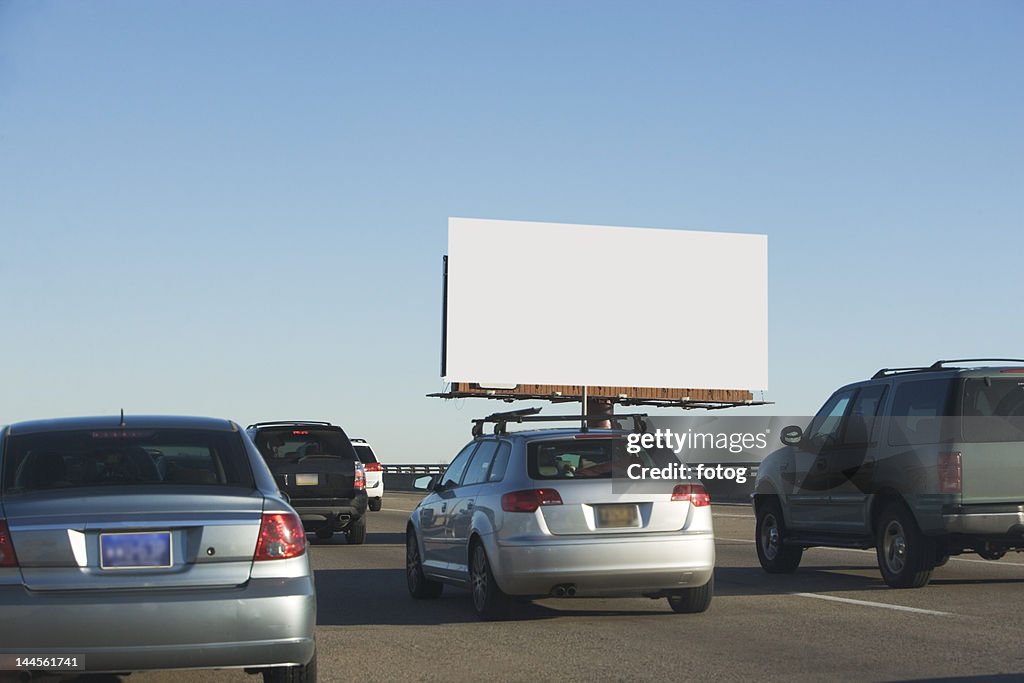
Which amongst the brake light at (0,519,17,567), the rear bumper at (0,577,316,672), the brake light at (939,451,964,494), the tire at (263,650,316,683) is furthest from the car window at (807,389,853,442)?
the brake light at (0,519,17,567)

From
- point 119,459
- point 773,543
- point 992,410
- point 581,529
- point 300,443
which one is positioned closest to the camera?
point 119,459

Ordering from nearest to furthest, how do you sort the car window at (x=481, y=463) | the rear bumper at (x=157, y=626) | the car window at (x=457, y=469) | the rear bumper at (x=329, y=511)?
the rear bumper at (x=157, y=626)
the car window at (x=481, y=463)
the car window at (x=457, y=469)
the rear bumper at (x=329, y=511)

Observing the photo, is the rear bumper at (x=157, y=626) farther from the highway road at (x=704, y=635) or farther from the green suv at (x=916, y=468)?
the green suv at (x=916, y=468)

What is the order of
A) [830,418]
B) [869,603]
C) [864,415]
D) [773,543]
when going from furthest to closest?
[773,543] → [830,418] → [864,415] → [869,603]

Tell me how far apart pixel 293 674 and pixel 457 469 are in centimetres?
686

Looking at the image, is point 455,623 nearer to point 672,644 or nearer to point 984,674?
point 672,644

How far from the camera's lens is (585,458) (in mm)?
12531

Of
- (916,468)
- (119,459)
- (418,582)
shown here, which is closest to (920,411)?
(916,468)

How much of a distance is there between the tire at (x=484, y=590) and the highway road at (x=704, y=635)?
14 centimetres

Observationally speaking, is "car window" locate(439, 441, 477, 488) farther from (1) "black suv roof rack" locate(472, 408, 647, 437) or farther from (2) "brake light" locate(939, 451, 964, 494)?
(2) "brake light" locate(939, 451, 964, 494)

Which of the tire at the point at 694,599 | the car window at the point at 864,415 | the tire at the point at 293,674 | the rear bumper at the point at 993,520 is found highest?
the car window at the point at 864,415

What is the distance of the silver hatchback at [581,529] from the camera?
11648 mm

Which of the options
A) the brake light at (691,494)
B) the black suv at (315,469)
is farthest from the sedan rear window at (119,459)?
the black suv at (315,469)

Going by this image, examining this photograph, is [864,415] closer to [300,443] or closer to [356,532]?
[300,443]
